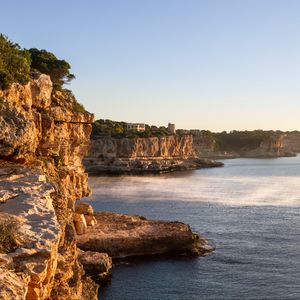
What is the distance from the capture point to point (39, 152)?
109 feet

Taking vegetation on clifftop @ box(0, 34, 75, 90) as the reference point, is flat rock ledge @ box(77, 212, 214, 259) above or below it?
below

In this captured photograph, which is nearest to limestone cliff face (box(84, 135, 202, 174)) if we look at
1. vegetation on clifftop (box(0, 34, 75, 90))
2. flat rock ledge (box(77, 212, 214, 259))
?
flat rock ledge (box(77, 212, 214, 259))

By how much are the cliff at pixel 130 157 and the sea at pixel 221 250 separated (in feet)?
181

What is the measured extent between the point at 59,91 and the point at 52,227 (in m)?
26.2

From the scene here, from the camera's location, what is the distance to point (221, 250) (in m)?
51.1

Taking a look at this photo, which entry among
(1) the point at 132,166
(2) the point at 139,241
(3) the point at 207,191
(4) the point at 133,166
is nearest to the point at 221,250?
(2) the point at 139,241

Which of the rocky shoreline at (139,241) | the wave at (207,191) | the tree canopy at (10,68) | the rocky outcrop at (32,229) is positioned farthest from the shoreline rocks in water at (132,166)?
the rocky outcrop at (32,229)

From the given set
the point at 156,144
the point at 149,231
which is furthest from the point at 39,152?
the point at 156,144

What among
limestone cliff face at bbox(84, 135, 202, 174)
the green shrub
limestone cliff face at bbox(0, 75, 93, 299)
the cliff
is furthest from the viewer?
limestone cliff face at bbox(84, 135, 202, 174)

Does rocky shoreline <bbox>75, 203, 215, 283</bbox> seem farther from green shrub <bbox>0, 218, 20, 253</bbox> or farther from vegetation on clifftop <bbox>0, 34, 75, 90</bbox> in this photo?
green shrub <bbox>0, 218, 20, 253</bbox>

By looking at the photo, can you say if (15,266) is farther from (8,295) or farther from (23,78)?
(23,78)

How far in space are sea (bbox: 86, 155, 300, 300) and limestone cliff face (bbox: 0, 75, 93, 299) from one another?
11.6 m

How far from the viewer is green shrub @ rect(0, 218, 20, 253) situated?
643 inches

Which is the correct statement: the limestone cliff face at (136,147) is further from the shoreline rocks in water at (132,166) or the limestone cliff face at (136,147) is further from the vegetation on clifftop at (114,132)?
the vegetation on clifftop at (114,132)
